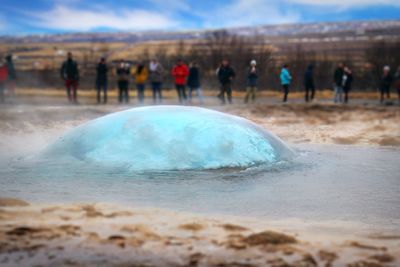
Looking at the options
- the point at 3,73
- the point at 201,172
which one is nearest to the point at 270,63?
the point at 3,73

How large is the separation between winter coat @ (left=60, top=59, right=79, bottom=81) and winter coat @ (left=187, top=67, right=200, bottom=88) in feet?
10.6

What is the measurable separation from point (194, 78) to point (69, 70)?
3.52 metres

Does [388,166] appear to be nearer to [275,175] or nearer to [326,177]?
[326,177]

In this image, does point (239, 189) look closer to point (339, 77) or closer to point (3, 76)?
point (339, 77)

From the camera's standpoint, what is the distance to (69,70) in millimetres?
15383

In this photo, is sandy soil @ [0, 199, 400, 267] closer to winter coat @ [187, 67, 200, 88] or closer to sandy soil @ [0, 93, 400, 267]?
sandy soil @ [0, 93, 400, 267]

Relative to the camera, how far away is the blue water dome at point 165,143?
6.04 m

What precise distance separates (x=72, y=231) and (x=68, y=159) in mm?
2690

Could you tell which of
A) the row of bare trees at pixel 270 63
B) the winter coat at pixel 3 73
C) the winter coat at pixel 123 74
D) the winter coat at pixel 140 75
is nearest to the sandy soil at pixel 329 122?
the winter coat at pixel 140 75

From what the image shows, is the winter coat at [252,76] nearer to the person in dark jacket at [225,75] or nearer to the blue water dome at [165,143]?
the person in dark jacket at [225,75]

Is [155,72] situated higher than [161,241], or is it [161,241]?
[155,72]

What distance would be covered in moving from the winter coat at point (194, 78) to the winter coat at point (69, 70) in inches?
127

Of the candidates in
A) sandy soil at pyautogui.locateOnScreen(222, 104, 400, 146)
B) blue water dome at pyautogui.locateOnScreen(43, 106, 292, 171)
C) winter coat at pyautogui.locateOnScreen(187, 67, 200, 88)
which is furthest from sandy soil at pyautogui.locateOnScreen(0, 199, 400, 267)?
winter coat at pyautogui.locateOnScreen(187, 67, 200, 88)

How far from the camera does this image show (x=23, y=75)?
34.9 meters
